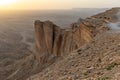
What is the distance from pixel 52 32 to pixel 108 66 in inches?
1070

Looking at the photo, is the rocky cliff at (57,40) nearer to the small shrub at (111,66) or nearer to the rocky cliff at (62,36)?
the rocky cliff at (62,36)

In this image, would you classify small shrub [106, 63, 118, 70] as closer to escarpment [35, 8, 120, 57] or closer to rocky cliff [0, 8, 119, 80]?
rocky cliff [0, 8, 119, 80]

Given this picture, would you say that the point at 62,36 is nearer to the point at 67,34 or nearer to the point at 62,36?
the point at 62,36

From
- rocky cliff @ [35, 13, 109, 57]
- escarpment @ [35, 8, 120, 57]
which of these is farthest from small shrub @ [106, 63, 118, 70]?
rocky cliff @ [35, 13, 109, 57]

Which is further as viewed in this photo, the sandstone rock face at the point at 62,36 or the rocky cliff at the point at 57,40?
the sandstone rock face at the point at 62,36

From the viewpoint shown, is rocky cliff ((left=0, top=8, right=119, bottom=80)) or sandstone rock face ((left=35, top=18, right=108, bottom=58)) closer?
rocky cliff ((left=0, top=8, right=119, bottom=80))

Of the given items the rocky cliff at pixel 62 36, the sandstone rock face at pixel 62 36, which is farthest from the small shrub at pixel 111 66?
the sandstone rock face at pixel 62 36

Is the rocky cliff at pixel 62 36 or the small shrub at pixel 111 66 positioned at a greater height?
the small shrub at pixel 111 66

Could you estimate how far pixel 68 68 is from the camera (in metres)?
13.2

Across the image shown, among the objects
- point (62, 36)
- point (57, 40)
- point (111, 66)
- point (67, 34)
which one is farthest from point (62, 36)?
point (111, 66)

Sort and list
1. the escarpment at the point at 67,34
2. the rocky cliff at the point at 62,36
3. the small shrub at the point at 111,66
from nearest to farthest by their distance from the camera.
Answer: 1. the small shrub at the point at 111,66
2. the escarpment at the point at 67,34
3. the rocky cliff at the point at 62,36

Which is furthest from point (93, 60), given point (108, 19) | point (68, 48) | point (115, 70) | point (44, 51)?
point (44, 51)

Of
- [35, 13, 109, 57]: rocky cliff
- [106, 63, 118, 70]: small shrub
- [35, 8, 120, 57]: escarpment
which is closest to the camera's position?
[106, 63, 118, 70]: small shrub

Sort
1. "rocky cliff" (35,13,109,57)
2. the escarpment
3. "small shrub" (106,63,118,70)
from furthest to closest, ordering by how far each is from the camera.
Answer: "rocky cliff" (35,13,109,57)
the escarpment
"small shrub" (106,63,118,70)
